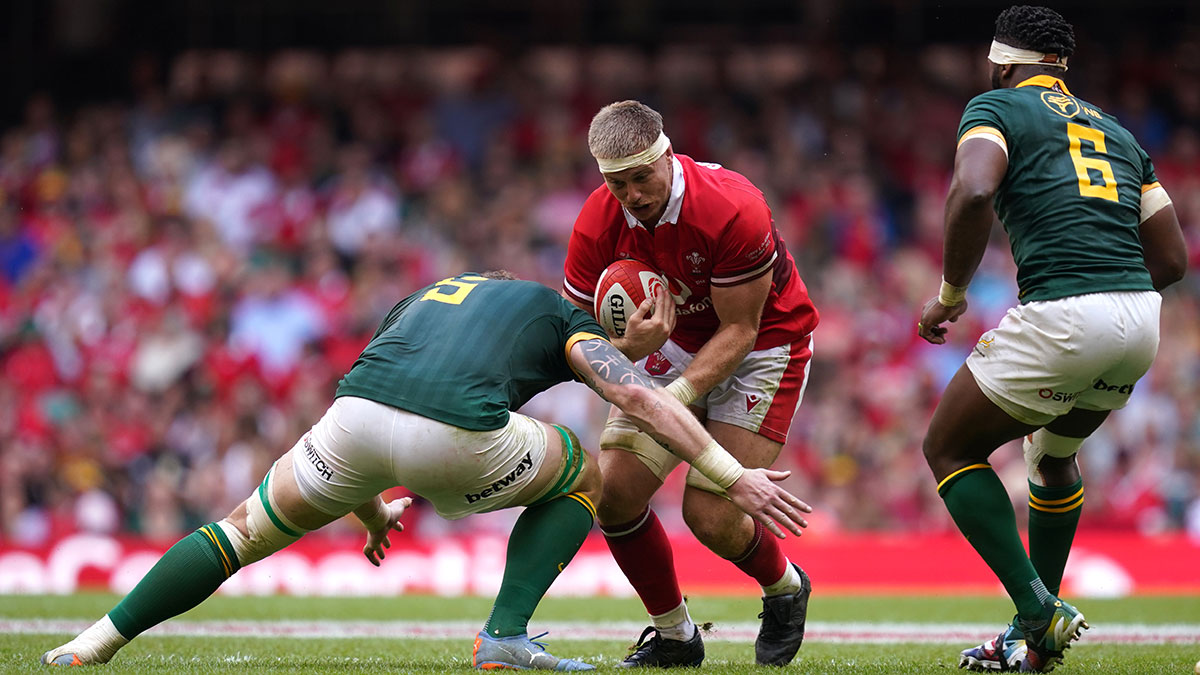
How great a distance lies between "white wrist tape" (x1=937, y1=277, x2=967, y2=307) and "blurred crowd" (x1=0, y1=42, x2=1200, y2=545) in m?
7.50

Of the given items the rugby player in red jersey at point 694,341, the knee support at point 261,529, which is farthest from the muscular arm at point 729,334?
the knee support at point 261,529

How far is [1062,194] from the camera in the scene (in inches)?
214

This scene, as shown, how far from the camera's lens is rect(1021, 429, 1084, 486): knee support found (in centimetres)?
600

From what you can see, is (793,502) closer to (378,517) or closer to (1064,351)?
(1064,351)

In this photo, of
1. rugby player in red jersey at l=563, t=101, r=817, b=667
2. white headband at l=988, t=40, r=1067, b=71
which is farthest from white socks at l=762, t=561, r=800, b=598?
white headband at l=988, t=40, r=1067, b=71

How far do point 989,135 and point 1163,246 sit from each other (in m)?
1.07

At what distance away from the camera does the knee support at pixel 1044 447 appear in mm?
6000

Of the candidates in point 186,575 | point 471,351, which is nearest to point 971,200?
A: point 471,351

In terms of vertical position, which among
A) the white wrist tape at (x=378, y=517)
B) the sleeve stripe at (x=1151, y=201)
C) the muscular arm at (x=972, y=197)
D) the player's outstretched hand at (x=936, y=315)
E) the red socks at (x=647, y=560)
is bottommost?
the red socks at (x=647, y=560)

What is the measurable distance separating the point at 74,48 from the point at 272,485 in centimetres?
1593

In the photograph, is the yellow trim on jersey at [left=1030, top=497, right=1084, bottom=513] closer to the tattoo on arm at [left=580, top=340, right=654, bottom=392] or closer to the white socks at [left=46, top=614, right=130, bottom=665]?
the tattoo on arm at [left=580, top=340, right=654, bottom=392]

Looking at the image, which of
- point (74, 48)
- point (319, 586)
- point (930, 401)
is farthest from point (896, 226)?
point (74, 48)

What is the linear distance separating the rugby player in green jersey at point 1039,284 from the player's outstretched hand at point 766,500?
955 mm

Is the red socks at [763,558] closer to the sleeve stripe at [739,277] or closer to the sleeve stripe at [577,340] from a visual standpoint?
the sleeve stripe at [739,277]
